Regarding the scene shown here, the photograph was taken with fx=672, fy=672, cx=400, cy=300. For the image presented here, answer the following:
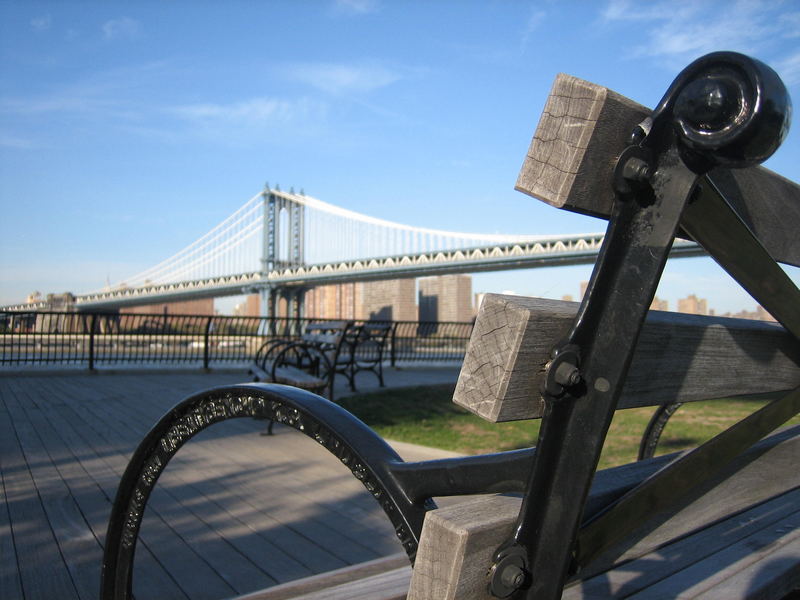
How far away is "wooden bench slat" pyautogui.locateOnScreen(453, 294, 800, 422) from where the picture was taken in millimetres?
574

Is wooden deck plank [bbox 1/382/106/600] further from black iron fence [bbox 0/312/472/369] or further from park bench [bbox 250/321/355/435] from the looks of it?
black iron fence [bbox 0/312/472/369]

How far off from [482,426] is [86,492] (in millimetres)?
3053

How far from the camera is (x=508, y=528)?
1.96 ft

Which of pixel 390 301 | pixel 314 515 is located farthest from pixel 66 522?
pixel 390 301

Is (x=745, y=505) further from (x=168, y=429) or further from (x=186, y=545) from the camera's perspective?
(x=186, y=545)

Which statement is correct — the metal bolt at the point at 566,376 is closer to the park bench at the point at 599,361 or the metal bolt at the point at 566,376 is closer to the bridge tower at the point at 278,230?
the park bench at the point at 599,361

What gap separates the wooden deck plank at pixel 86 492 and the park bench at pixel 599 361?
1.37 metres

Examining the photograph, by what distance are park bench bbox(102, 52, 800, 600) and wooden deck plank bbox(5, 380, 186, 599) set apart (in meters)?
1.37

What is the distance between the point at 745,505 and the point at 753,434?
0.24 meters

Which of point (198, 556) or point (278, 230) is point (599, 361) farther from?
point (278, 230)

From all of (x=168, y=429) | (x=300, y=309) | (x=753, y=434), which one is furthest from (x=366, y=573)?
(x=300, y=309)

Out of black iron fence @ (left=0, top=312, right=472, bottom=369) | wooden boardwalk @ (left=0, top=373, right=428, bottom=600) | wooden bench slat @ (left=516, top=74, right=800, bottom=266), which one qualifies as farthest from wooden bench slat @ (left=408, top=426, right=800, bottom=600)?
black iron fence @ (left=0, top=312, right=472, bottom=369)

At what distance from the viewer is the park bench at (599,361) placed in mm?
524

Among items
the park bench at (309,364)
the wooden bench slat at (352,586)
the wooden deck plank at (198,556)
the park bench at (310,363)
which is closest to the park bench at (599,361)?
the wooden bench slat at (352,586)
